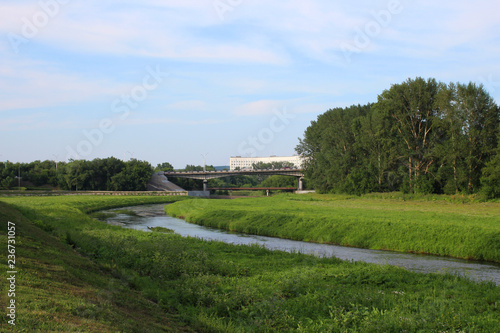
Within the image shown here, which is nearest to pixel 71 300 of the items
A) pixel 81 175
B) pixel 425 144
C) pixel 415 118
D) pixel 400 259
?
pixel 400 259

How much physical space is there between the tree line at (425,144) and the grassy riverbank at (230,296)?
39.2 metres

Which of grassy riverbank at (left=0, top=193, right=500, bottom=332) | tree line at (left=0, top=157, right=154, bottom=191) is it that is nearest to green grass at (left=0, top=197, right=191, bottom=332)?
grassy riverbank at (left=0, top=193, right=500, bottom=332)

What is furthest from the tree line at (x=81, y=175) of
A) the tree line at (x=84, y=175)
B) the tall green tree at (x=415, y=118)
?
the tall green tree at (x=415, y=118)

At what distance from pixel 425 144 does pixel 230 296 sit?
54.9 meters

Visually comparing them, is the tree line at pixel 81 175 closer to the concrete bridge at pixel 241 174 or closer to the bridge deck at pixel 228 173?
the bridge deck at pixel 228 173

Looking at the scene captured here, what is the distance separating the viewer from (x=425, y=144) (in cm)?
6112

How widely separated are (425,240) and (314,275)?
45.5ft

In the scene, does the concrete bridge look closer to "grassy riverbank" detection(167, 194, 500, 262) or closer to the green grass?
"grassy riverbank" detection(167, 194, 500, 262)

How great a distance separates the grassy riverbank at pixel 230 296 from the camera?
33.3 feet

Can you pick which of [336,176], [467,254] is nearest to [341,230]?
[467,254]

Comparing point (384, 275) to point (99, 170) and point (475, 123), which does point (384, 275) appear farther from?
point (99, 170)

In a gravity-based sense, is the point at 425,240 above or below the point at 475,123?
below

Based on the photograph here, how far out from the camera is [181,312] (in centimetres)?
1312

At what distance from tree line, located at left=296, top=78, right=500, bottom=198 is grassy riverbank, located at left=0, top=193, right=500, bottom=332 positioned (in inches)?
1543
